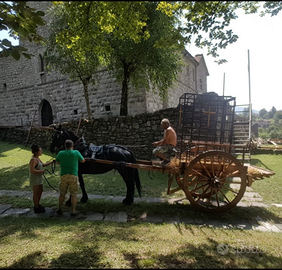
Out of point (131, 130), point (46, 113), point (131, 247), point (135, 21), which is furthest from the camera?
point (46, 113)

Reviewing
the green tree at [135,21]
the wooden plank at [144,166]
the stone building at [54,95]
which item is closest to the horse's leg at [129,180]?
the wooden plank at [144,166]

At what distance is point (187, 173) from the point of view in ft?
15.3

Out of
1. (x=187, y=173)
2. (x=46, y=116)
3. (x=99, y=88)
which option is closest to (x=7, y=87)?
(x=46, y=116)

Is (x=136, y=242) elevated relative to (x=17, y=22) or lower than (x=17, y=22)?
lower

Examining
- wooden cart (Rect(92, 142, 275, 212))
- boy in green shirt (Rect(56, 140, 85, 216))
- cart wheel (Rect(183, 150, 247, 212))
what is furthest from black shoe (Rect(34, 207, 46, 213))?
cart wheel (Rect(183, 150, 247, 212))

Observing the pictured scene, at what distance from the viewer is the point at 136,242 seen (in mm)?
3285

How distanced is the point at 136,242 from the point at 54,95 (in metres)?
17.2

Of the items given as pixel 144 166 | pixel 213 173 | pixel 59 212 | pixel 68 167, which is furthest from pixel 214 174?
pixel 59 212

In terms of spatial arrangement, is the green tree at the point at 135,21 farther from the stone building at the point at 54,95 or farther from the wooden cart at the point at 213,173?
the stone building at the point at 54,95

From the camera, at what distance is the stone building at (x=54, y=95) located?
1474 cm

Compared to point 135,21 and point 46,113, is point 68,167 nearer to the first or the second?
point 135,21

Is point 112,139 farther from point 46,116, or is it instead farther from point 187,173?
point 46,116

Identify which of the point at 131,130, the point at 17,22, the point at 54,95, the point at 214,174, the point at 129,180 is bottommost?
the point at 129,180

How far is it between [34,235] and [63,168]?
1.39 meters
